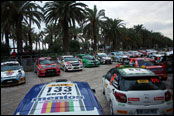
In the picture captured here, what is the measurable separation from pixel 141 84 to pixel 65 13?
19.6 metres

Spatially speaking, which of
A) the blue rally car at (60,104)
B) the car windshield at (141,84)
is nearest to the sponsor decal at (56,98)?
the blue rally car at (60,104)

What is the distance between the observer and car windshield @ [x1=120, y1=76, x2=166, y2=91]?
420 centimetres

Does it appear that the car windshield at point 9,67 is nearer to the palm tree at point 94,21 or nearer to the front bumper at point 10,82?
the front bumper at point 10,82

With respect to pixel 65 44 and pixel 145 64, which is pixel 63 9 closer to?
pixel 65 44

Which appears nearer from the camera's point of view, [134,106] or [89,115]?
[89,115]

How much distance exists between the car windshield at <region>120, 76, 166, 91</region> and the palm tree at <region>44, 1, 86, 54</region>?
18.4 m

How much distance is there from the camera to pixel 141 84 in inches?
167

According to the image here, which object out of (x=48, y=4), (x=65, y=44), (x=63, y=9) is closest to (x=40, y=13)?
(x=48, y=4)

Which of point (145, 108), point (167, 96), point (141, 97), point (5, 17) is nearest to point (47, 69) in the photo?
point (5, 17)

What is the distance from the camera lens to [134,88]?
4.19 m

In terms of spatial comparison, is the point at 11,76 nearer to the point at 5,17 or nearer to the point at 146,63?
the point at 146,63

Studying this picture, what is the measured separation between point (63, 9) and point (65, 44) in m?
5.52

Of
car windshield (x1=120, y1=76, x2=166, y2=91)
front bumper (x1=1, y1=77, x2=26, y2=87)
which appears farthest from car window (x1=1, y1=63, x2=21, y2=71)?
car windshield (x1=120, y1=76, x2=166, y2=91)

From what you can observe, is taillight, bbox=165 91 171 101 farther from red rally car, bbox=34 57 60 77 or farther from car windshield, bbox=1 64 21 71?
red rally car, bbox=34 57 60 77
